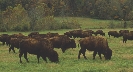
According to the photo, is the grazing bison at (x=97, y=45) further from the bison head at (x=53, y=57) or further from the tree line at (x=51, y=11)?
the tree line at (x=51, y=11)

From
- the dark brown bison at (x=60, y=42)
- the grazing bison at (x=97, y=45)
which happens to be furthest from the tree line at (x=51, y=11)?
the grazing bison at (x=97, y=45)

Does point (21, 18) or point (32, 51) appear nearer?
point (32, 51)

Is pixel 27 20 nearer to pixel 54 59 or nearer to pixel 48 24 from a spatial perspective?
pixel 48 24

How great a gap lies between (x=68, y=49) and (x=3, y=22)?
52133mm

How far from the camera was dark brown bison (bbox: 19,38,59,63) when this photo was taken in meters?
21.8

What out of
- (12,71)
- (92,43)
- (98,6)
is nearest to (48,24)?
(98,6)

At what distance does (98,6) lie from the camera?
135 m

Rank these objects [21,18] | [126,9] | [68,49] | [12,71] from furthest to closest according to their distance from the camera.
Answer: [126,9]
[21,18]
[68,49]
[12,71]

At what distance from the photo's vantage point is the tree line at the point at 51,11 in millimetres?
84312

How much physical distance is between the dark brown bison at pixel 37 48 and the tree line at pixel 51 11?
57.1 m

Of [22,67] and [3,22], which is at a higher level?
[22,67]

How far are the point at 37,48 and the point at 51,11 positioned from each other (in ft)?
316

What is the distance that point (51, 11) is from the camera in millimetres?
117500

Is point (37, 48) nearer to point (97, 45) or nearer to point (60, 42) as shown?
point (97, 45)
